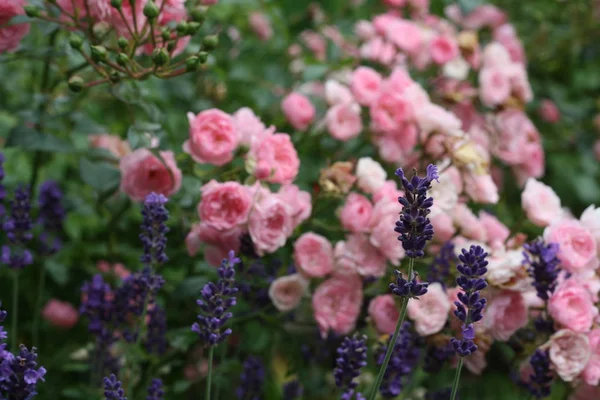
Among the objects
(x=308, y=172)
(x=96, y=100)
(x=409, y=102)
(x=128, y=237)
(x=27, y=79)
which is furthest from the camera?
(x=27, y=79)

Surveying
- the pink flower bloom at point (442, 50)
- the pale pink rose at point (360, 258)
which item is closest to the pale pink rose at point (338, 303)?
the pale pink rose at point (360, 258)

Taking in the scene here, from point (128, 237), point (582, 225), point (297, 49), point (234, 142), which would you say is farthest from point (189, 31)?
point (297, 49)

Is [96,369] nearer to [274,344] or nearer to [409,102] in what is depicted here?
[274,344]

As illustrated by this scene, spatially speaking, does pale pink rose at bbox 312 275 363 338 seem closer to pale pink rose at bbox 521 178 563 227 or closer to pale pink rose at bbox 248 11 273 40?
pale pink rose at bbox 521 178 563 227

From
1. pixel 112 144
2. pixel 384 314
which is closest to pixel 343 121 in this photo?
pixel 384 314

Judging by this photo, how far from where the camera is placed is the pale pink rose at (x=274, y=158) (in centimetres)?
150

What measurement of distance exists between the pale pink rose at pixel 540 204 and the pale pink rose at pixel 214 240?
2.10ft

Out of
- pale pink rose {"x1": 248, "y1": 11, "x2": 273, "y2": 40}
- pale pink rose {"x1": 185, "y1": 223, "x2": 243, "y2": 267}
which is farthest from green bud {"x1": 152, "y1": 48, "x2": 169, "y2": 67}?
pale pink rose {"x1": 248, "y1": 11, "x2": 273, "y2": 40}

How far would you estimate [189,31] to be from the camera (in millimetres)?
1336

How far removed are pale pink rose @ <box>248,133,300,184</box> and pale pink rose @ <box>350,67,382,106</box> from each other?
0.37 m

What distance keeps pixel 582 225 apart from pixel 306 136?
705mm

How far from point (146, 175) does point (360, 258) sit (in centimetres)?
46

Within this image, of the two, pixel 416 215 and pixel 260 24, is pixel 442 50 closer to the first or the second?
pixel 260 24

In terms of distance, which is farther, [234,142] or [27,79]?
[27,79]
